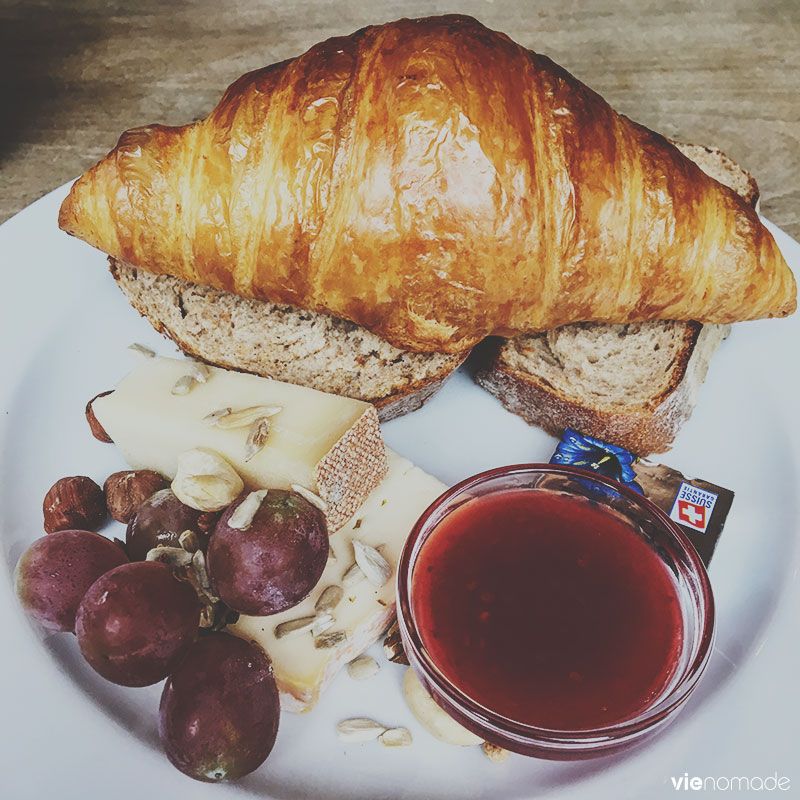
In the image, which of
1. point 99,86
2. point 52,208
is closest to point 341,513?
point 52,208

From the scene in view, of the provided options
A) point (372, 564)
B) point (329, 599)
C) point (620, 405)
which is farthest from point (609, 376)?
point (329, 599)

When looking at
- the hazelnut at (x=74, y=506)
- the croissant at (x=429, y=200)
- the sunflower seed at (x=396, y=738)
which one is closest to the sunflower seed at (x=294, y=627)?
the sunflower seed at (x=396, y=738)

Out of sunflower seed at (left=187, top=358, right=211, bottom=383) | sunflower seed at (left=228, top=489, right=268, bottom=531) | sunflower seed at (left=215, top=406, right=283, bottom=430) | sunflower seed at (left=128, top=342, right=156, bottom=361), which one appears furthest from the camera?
sunflower seed at (left=128, top=342, right=156, bottom=361)

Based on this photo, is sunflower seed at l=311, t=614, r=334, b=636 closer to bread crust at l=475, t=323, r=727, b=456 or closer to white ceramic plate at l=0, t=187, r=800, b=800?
white ceramic plate at l=0, t=187, r=800, b=800

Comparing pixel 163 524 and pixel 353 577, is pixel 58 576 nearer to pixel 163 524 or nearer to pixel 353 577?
pixel 163 524

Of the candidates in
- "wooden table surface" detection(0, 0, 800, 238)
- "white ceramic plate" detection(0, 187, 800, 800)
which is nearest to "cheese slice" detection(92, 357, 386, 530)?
"white ceramic plate" detection(0, 187, 800, 800)

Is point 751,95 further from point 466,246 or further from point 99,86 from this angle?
point 99,86

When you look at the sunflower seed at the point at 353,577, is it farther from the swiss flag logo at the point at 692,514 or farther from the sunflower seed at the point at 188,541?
the swiss flag logo at the point at 692,514
